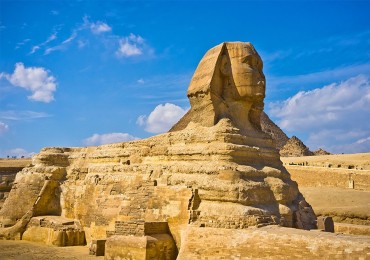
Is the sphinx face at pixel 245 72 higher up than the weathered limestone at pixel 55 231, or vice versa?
the sphinx face at pixel 245 72

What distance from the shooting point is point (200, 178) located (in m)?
10.5

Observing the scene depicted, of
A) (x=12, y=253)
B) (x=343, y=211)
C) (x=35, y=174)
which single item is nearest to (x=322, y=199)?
(x=343, y=211)

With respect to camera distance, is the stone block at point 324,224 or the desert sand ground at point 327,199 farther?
the desert sand ground at point 327,199

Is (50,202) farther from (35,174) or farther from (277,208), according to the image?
(277,208)

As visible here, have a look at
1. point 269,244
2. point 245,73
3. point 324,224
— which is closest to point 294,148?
point 324,224

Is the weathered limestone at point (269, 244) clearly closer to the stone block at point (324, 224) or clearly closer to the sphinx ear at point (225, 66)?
the stone block at point (324, 224)

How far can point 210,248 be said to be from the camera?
9031 mm

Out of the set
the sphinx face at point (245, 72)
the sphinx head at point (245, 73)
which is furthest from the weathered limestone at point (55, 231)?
the sphinx face at point (245, 72)

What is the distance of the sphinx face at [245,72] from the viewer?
38.4 feet

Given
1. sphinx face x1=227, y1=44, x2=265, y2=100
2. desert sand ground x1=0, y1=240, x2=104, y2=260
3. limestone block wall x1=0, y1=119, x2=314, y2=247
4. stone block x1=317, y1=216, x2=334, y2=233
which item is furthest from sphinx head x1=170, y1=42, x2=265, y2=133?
desert sand ground x1=0, y1=240, x2=104, y2=260

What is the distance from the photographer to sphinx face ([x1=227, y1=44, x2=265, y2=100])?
11703 mm

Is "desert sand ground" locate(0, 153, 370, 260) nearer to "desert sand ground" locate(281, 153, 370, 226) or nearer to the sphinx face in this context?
"desert sand ground" locate(281, 153, 370, 226)

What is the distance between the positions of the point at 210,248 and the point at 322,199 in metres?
15.6

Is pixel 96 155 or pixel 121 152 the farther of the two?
pixel 96 155
